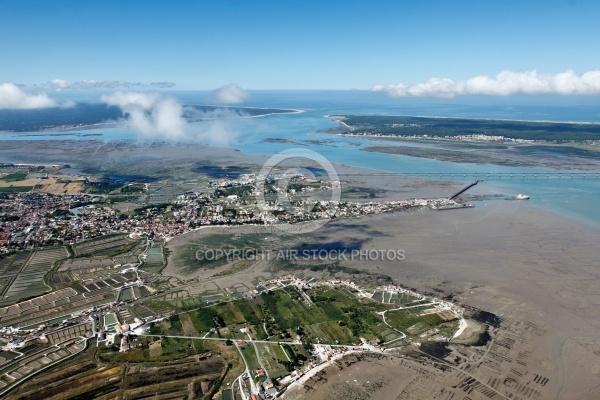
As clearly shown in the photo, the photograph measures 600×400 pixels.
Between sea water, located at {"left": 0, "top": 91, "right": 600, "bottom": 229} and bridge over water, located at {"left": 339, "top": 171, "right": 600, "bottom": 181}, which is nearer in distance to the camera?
sea water, located at {"left": 0, "top": 91, "right": 600, "bottom": 229}

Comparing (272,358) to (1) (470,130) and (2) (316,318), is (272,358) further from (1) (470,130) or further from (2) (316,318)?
(1) (470,130)

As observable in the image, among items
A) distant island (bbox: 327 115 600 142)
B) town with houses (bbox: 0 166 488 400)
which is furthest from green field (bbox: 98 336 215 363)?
distant island (bbox: 327 115 600 142)

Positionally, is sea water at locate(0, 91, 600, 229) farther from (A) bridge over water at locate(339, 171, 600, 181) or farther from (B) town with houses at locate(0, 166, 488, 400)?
(B) town with houses at locate(0, 166, 488, 400)

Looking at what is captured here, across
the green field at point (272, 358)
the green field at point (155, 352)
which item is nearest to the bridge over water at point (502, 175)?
the green field at point (272, 358)

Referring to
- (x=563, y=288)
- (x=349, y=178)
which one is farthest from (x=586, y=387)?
(x=349, y=178)

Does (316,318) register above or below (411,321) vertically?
below

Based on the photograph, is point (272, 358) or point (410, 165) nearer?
point (272, 358)

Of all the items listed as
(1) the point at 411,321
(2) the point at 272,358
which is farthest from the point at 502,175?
(2) the point at 272,358

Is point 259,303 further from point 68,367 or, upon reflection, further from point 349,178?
point 349,178

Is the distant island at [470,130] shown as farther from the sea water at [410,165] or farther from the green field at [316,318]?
the green field at [316,318]

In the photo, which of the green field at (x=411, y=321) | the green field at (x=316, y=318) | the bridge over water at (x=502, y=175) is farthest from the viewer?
the bridge over water at (x=502, y=175)

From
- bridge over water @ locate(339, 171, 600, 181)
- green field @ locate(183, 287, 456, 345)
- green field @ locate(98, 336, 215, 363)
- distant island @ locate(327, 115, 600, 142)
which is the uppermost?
distant island @ locate(327, 115, 600, 142)

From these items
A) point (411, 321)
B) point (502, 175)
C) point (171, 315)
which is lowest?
point (171, 315)
